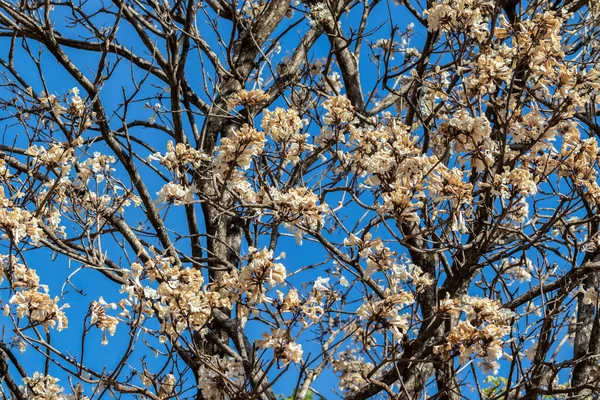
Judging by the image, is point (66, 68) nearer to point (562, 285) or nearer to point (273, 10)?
point (273, 10)

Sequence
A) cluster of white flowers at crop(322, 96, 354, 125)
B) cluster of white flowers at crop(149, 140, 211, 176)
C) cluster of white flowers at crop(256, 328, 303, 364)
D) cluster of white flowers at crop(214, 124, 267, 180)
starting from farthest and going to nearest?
cluster of white flowers at crop(322, 96, 354, 125) → cluster of white flowers at crop(149, 140, 211, 176) → cluster of white flowers at crop(214, 124, 267, 180) → cluster of white flowers at crop(256, 328, 303, 364)

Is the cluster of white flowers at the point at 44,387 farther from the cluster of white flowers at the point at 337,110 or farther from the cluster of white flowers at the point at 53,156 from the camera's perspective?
the cluster of white flowers at the point at 337,110

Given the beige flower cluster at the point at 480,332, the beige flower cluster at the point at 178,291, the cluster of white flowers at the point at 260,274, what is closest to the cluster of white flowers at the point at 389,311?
the beige flower cluster at the point at 480,332

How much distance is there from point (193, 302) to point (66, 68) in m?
A: 2.86

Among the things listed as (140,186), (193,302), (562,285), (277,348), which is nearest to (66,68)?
(140,186)

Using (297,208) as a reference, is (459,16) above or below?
above

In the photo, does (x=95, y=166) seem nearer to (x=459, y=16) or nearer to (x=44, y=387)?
(x=44, y=387)

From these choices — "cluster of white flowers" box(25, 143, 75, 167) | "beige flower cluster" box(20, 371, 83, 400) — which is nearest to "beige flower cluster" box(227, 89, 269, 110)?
"cluster of white flowers" box(25, 143, 75, 167)

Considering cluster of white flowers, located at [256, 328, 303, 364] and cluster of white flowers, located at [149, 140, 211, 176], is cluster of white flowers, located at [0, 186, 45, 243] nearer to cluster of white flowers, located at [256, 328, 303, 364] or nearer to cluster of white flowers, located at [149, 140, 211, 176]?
cluster of white flowers, located at [149, 140, 211, 176]

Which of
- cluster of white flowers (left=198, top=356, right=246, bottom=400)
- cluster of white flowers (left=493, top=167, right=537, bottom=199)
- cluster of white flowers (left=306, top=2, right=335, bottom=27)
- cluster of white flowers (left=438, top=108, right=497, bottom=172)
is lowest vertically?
cluster of white flowers (left=198, top=356, right=246, bottom=400)

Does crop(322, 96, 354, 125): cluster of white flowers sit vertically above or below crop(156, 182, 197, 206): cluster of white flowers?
above

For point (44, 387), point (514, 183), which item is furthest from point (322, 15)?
point (44, 387)

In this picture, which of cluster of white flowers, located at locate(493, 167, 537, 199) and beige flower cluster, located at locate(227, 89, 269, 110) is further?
beige flower cluster, located at locate(227, 89, 269, 110)

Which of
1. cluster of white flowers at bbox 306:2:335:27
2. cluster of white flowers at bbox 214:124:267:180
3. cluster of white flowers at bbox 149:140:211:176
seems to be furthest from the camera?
cluster of white flowers at bbox 306:2:335:27
